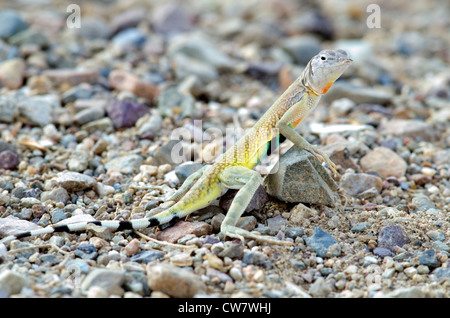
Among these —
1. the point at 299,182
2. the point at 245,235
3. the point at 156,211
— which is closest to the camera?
the point at 245,235

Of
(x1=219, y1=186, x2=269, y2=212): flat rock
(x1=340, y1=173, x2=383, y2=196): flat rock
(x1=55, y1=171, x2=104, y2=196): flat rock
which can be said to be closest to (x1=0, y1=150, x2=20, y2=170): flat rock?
(x1=55, y1=171, x2=104, y2=196): flat rock

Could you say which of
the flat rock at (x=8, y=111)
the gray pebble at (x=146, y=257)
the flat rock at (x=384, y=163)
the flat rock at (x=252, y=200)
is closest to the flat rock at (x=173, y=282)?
the gray pebble at (x=146, y=257)

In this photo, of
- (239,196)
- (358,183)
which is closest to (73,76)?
(239,196)

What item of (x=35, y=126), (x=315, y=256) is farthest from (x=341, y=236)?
(x=35, y=126)

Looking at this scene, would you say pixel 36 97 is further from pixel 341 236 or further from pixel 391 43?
pixel 391 43

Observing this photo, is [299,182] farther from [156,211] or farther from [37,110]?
[37,110]

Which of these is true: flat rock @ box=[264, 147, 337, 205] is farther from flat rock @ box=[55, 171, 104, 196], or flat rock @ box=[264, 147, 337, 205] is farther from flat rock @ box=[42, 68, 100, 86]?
flat rock @ box=[42, 68, 100, 86]

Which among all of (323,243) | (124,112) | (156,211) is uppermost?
(124,112)
